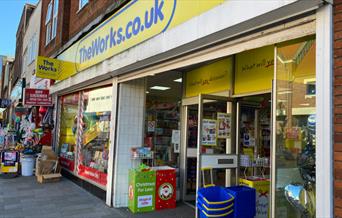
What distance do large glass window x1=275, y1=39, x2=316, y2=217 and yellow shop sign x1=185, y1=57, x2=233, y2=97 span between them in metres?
2.21

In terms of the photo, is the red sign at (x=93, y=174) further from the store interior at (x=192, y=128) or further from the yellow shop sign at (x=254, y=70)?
the yellow shop sign at (x=254, y=70)

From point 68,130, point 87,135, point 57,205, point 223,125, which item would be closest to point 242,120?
point 223,125

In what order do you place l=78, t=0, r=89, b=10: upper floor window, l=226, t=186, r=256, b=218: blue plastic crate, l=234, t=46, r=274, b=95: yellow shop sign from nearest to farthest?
1. l=226, t=186, r=256, b=218: blue plastic crate
2. l=234, t=46, r=274, b=95: yellow shop sign
3. l=78, t=0, r=89, b=10: upper floor window

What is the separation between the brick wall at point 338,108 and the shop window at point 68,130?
774 centimetres

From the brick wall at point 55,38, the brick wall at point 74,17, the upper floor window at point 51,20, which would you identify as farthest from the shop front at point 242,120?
the upper floor window at point 51,20

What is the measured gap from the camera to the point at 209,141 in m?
5.06

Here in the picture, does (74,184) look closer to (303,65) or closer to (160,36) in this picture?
(160,36)

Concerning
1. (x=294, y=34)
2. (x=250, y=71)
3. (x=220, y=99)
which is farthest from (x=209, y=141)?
(x=294, y=34)

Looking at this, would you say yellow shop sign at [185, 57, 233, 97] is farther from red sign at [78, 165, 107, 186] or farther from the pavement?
red sign at [78, 165, 107, 186]

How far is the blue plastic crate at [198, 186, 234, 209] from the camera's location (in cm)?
377

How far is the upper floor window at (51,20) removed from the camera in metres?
13.0

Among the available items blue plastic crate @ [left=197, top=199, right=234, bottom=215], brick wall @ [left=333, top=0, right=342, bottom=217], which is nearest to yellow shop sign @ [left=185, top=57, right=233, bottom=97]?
blue plastic crate @ [left=197, top=199, right=234, bottom=215]

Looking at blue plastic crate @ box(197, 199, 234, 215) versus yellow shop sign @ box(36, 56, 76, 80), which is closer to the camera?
blue plastic crate @ box(197, 199, 234, 215)

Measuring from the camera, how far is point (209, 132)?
5.08m
